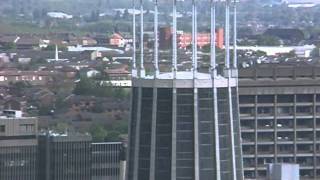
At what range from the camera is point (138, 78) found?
4284 cm

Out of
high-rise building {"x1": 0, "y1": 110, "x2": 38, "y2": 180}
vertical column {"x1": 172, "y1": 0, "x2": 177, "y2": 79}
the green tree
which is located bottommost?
the green tree

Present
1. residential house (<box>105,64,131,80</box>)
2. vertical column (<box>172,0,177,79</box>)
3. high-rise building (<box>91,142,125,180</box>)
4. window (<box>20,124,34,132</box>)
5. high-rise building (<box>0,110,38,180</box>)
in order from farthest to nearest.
Answer: residential house (<box>105,64,131,80</box>)
high-rise building (<box>91,142,125,180</box>)
window (<box>20,124,34,132</box>)
high-rise building (<box>0,110,38,180</box>)
vertical column (<box>172,0,177,79</box>)

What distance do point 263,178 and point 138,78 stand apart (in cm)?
2086

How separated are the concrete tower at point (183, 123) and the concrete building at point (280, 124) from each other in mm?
20702

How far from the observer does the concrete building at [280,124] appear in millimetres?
64375

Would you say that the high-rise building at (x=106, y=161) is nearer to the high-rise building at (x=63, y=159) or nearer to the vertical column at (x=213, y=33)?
the high-rise building at (x=63, y=159)

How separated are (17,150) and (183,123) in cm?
2235

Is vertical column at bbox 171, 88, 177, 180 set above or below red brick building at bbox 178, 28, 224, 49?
below

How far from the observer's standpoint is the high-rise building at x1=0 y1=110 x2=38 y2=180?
63.9 meters

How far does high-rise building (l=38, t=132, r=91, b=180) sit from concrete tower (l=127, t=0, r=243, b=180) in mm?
21575

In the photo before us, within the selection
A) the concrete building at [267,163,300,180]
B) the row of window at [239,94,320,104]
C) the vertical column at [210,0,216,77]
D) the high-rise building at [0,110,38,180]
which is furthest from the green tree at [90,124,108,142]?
the vertical column at [210,0,216,77]

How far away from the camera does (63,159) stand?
211 feet

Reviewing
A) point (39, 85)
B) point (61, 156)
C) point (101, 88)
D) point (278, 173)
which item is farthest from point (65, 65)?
point (278, 173)

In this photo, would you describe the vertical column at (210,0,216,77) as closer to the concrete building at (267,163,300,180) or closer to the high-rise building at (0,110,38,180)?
the concrete building at (267,163,300,180)
